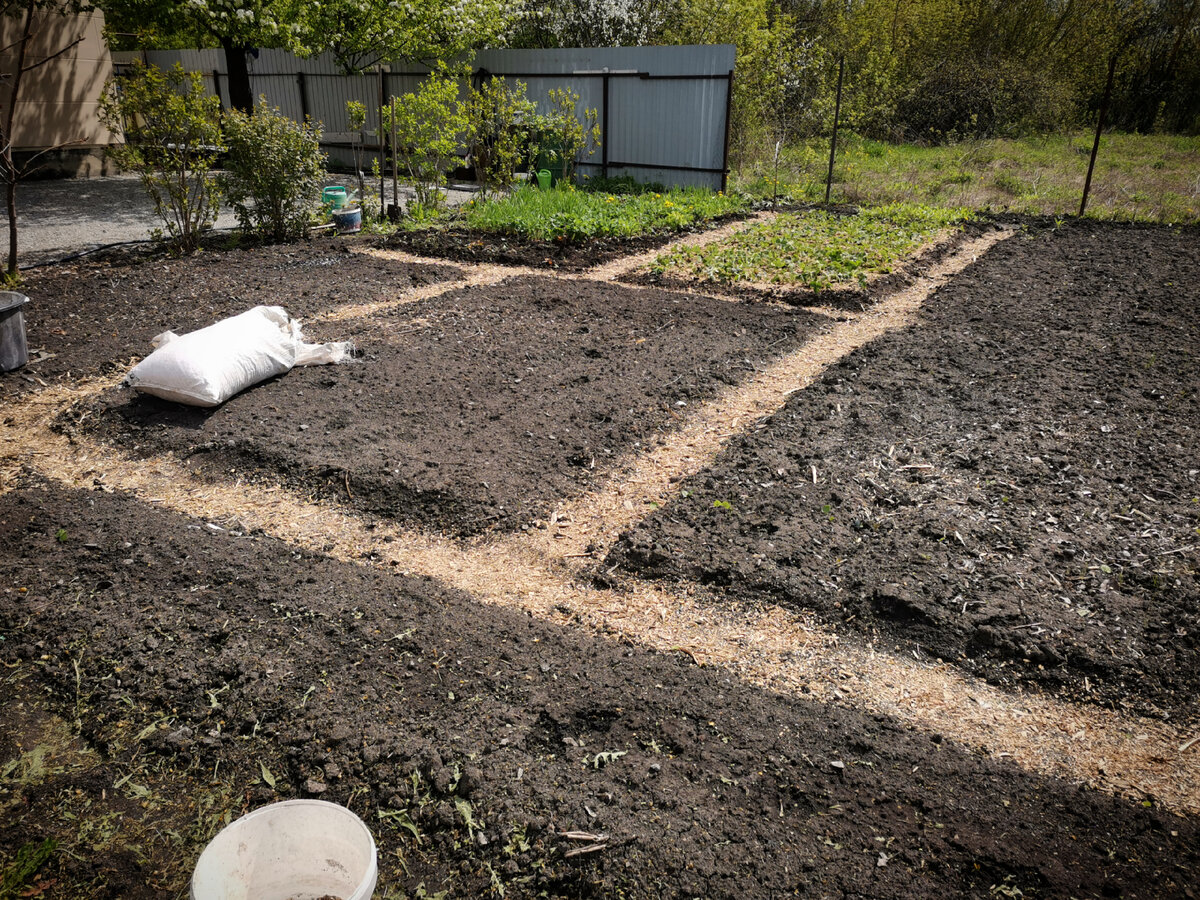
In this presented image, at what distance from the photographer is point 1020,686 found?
2799 mm

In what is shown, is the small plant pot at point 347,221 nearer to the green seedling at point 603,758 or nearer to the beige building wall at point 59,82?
the beige building wall at point 59,82

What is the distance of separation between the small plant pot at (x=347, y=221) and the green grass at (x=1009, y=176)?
623cm

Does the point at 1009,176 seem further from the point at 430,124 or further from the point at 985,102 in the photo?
the point at 430,124

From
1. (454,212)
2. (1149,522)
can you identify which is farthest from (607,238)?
(1149,522)

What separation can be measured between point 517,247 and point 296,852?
26.2 ft

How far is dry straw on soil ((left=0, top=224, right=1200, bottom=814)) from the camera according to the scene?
8.38 feet

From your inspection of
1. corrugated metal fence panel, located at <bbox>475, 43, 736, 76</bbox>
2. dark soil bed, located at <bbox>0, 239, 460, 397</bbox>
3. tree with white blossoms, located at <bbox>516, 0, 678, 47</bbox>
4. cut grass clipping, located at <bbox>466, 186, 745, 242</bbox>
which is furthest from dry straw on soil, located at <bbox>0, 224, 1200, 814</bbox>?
tree with white blossoms, located at <bbox>516, 0, 678, 47</bbox>

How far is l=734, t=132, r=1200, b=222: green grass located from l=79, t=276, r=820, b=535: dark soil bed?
23.5ft

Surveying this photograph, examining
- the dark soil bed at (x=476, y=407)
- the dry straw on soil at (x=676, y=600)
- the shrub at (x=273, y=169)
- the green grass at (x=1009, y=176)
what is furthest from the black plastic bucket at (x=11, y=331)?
the green grass at (x=1009, y=176)

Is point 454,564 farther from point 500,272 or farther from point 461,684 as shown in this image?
point 500,272

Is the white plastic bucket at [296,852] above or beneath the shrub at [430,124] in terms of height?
beneath

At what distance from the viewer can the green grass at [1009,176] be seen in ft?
38.8

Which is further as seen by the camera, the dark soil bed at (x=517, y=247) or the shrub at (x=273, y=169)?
the dark soil bed at (x=517, y=247)

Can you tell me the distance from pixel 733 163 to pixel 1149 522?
12262 millimetres
